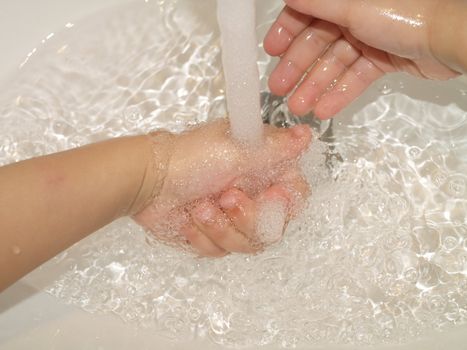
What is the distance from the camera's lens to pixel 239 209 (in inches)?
34.1

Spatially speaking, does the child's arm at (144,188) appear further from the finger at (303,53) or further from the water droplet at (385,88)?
the water droplet at (385,88)

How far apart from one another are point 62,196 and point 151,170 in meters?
0.13

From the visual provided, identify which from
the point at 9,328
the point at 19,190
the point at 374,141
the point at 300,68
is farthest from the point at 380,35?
the point at 9,328

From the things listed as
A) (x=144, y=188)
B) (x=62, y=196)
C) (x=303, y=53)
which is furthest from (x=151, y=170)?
(x=303, y=53)

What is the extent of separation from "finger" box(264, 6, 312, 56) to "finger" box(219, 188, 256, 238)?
0.70ft

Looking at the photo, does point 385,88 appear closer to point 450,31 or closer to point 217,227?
point 450,31

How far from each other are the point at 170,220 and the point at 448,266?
396 mm

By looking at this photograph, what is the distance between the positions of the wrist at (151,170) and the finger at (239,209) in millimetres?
85

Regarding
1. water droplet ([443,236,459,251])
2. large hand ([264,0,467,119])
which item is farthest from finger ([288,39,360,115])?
water droplet ([443,236,459,251])

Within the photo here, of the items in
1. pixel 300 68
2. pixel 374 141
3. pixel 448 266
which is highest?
pixel 300 68

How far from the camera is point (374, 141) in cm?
104

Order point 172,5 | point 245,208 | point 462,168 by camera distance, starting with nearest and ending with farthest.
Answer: point 245,208, point 462,168, point 172,5

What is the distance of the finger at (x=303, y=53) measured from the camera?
92 centimetres

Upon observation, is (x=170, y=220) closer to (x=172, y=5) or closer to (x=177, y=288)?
(x=177, y=288)
